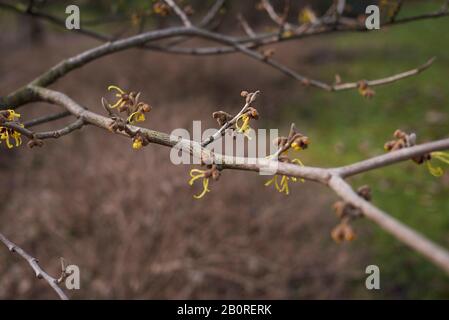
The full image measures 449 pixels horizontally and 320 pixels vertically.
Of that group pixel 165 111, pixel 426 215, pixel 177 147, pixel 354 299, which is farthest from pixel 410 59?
pixel 177 147

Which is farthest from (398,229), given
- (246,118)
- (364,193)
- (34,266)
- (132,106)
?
(34,266)

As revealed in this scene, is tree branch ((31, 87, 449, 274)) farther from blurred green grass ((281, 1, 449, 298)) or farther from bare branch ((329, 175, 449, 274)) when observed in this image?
blurred green grass ((281, 1, 449, 298))

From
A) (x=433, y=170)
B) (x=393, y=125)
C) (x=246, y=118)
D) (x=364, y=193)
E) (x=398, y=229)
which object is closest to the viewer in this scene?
(x=398, y=229)

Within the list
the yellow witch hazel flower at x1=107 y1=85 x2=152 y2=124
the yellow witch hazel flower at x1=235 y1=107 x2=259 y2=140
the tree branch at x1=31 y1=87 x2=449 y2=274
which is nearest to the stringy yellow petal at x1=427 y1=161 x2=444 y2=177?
the tree branch at x1=31 y1=87 x2=449 y2=274

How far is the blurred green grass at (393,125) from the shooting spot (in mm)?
5207

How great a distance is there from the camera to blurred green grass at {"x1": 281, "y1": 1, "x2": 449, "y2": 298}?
521cm

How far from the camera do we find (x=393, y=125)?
9141 mm

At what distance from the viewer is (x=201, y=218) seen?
3.95m

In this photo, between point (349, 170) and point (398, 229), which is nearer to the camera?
point (398, 229)

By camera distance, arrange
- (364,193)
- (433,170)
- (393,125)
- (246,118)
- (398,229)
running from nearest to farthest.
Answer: (398,229) < (364,193) < (433,170) < (246,118) < (393,125)

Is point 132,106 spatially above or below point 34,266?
above

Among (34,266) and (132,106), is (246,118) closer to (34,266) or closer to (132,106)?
(132,106)

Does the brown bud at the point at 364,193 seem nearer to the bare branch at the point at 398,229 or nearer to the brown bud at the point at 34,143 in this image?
the bare branch at the point at 398,229
